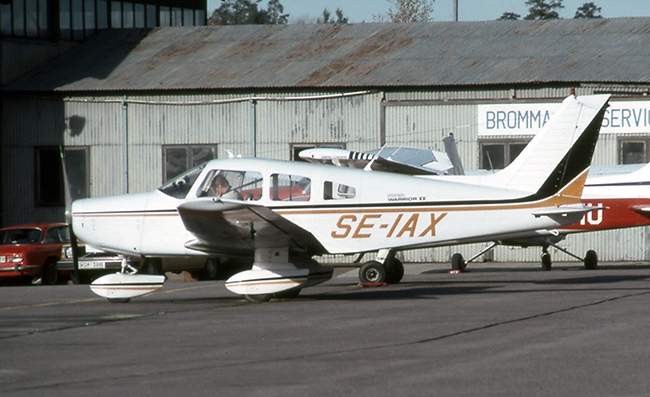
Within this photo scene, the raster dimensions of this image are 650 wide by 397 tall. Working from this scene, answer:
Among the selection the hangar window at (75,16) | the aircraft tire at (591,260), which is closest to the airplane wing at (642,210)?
the aircraft tire at (591,260)

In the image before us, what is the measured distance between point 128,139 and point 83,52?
523cm

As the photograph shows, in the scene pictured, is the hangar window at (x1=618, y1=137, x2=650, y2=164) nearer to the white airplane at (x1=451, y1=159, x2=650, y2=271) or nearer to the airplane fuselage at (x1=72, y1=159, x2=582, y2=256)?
the white airplane at (x1=451, y1=159, x2=650, y2=271)

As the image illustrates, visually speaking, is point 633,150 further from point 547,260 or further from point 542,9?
point 542,9

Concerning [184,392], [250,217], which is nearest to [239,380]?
[184,392]

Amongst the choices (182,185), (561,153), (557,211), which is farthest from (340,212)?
(561,153)

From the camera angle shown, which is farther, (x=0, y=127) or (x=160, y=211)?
(x=0, y=127)

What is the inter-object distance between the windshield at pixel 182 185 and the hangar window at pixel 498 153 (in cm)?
1423

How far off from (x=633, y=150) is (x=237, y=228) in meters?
16.0

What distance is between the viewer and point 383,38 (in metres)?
31.6

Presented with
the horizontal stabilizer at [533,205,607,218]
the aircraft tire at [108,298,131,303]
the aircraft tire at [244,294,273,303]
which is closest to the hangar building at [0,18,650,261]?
the horizontal stabilizer at [533,205,607,218]

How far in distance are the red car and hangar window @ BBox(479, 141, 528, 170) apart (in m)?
12.0

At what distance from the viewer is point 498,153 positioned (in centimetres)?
2730

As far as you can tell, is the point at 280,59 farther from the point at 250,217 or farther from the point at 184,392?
the point at 184,392

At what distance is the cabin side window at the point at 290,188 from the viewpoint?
14383 millimetres
